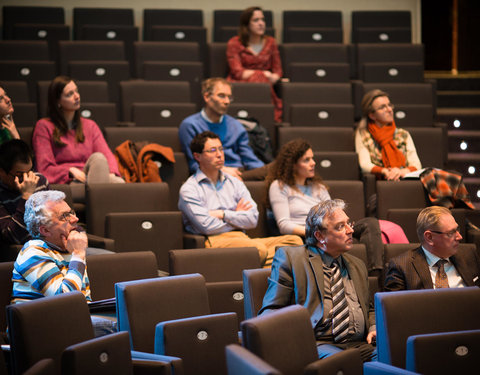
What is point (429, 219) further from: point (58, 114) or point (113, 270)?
point (58, 114)

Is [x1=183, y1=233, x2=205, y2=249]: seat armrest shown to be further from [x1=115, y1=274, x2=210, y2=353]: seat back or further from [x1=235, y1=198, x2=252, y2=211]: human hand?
[x1=115, y1=274, x2=210, y2=353]: seat back

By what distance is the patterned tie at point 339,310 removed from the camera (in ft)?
6.53

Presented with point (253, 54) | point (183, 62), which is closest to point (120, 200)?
point (183, 62)

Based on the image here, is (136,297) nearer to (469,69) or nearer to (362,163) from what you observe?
(362,163)

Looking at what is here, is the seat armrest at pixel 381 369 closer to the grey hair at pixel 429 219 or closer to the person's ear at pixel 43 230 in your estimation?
the grey hair at pixel 429 219

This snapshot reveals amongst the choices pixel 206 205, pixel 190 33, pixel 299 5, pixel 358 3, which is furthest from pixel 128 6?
pixel 206 205

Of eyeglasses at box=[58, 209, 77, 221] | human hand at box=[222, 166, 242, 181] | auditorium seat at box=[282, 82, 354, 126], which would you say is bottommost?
eyeglasses at box=[58, 209, 77, 221]

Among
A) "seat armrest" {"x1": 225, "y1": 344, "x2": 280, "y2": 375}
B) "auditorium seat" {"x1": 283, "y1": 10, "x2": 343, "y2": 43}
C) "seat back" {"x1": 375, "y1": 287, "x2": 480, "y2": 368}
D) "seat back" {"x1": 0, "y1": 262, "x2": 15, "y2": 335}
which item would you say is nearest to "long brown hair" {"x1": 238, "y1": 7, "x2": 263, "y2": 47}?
"auditorium seat" {"x1": 283, "y1": 10, "x2": 343, "y2": 43}

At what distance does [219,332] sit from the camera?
1.88 metres

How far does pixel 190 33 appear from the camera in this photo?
4566mm

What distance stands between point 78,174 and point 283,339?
5.70ft

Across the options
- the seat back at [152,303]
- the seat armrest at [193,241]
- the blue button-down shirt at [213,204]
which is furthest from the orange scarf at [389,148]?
the seat back at [152,303]

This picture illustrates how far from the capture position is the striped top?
1.96 metres

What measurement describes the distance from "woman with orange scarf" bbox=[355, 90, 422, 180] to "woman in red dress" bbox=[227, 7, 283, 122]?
26.0 inches
